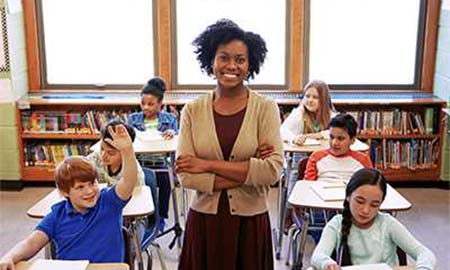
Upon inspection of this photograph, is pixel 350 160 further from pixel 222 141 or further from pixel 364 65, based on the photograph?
pixel 364 65

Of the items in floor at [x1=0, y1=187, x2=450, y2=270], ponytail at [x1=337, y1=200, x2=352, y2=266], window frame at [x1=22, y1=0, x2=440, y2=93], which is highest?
window frame at [x1=22, y1=0, x2=440, y2=93]

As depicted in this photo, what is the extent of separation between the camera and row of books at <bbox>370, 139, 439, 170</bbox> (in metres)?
5.07

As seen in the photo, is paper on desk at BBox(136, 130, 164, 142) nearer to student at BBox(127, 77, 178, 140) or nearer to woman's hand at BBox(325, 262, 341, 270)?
student at BBox(127, 77, 178, 140)

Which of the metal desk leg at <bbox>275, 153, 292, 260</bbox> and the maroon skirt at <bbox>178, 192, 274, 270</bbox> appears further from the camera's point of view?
the metal desk leg at <bbox>275, 153, 292, 260</bbox>

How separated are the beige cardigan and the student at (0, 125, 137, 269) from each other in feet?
0.75

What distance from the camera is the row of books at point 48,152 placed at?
16.9 feet

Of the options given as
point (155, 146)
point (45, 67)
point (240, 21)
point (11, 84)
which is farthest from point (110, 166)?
point (45, 67)

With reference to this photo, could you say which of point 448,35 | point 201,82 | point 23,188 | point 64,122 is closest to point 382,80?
point 448,35

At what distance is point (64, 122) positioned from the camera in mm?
5098

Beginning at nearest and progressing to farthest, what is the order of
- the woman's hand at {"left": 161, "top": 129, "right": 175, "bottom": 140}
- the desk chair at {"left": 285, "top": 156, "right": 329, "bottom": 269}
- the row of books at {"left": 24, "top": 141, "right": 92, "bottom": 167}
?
the desk chair at {"left": 285, "top": 156, "right": 329, "bottom": 269} < the woman's hand at {"left": 161, "top": 129, "right": 175, "bottom": 140} < the row of books at {"left": 24, "top": 141, "right": 92, "bottom": 167}

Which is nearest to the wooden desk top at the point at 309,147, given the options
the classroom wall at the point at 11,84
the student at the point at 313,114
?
the student at the point at 313,114

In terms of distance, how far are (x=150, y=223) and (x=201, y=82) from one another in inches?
94.0

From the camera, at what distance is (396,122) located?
505cm

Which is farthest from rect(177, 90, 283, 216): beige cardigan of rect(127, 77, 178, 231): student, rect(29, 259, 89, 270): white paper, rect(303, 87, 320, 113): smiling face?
rect(303, 87, 320, 113): smiling face
